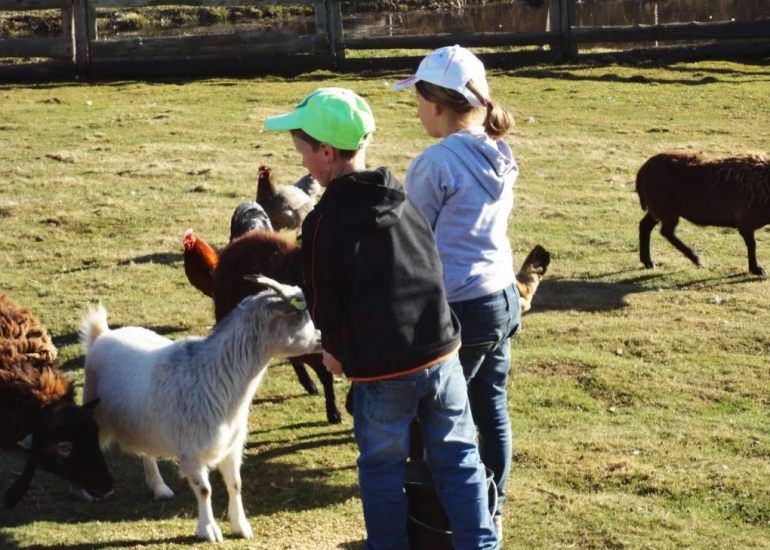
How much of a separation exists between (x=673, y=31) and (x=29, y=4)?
1297 cm

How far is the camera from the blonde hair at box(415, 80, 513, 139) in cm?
399

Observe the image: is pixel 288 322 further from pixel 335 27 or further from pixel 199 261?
pixel 335 27

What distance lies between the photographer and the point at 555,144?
1562cm

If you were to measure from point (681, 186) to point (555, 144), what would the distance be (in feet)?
17.5

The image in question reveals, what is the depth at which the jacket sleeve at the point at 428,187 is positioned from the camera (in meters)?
3.92

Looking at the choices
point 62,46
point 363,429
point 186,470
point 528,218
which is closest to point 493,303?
point 363,429

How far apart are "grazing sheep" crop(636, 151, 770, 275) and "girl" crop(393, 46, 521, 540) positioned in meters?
6.79

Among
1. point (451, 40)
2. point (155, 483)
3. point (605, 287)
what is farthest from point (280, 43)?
point (155, 483)

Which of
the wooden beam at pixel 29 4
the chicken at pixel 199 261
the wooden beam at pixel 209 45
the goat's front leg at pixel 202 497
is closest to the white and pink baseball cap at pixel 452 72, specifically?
the goat's front leg at pixel 202 497

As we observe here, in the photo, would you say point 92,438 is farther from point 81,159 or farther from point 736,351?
point 81,159

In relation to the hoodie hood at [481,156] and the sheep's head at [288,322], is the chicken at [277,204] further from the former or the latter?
the hoodie hood at [481,156]

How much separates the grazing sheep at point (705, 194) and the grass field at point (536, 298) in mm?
377

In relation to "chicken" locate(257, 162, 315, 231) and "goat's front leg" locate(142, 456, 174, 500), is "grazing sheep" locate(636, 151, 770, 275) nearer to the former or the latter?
"chicken" locate(257, 162, 315, 231)


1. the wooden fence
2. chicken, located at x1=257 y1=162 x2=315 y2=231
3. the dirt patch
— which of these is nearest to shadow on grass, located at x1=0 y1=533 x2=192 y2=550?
the dirt patch
